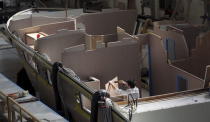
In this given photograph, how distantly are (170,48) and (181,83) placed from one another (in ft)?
2.87

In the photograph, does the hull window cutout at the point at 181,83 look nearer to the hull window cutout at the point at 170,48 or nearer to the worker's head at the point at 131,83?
the worker's head at the point at 131,83

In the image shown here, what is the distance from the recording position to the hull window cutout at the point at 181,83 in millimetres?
4876

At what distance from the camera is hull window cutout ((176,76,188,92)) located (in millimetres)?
4876

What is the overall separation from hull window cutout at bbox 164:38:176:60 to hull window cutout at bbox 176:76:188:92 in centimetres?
75

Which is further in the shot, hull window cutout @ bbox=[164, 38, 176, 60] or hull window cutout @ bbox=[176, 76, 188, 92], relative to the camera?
hull window cutout @ bbox=[164, 38, 176, 60]

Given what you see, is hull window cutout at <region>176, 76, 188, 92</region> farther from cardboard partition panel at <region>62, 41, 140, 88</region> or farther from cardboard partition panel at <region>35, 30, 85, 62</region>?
cardboard partition panel at <region>35, 30, 85, 62</region>

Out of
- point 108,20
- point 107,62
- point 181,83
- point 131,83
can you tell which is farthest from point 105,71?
point 108,20

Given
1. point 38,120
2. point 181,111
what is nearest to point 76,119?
point 38,120

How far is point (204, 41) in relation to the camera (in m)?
5.34

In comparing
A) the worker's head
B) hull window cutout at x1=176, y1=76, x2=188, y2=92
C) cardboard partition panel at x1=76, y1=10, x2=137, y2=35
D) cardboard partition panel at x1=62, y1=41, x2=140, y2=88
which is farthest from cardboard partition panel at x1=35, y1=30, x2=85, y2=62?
hull window cutout at x1=176, y1=76, x2=188, y2=92

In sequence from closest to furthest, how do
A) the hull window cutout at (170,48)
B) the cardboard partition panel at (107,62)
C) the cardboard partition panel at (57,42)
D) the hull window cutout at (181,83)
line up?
the hull window cutout at (181,83)
the cardboard partition panel at (107,62)
the cardboard partition panel at (57,42)
the hull window cutout at (170,48)

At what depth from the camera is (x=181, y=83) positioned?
16.3 feet

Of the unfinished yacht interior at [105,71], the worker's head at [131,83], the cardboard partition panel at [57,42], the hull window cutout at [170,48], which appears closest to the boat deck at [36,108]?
the unfinished yacht interior at [105,71]

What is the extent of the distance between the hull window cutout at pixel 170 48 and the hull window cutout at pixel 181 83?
2.47ft
